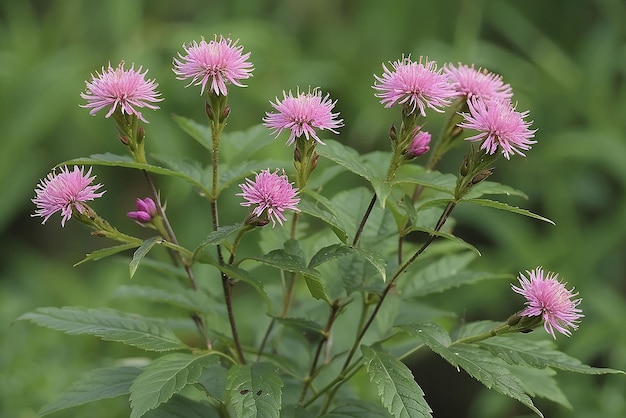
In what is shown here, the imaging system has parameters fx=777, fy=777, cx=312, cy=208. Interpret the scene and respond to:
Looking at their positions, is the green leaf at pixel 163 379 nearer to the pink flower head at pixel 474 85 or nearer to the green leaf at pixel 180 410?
the green leaf at pixel 180 410

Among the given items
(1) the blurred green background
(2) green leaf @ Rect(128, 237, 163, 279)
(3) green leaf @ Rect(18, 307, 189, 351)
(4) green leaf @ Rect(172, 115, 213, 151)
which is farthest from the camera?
(1) the blurred green background

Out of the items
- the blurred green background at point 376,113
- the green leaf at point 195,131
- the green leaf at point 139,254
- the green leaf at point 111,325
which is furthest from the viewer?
the blurred green background at point 376,113

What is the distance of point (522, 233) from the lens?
2.47m

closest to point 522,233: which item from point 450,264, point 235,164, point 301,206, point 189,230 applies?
point 189,230

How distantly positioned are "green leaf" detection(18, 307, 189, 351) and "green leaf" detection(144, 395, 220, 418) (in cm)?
8

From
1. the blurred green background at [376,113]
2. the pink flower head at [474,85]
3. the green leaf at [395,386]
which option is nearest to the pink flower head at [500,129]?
the pink flower head at [474,85]

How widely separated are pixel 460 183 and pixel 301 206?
164 millimetres

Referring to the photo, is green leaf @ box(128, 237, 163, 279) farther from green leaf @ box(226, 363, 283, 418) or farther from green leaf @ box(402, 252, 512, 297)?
green leaf @ box(402, 252, 512, 297)

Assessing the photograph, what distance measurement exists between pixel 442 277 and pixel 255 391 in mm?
381

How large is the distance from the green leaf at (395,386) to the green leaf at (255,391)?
10cm

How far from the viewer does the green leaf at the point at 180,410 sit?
0.89 meters

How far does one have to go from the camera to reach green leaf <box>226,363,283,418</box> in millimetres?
753

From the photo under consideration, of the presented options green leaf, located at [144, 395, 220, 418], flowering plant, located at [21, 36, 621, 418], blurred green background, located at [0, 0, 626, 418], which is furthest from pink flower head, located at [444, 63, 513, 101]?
blurred green background, located at [0, 0, 626, 418]

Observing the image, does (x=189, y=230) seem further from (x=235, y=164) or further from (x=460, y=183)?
(x=460, y=183)
